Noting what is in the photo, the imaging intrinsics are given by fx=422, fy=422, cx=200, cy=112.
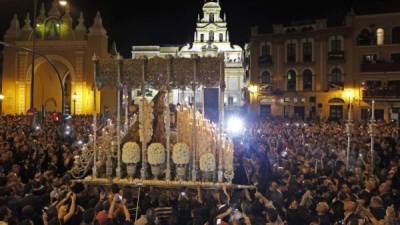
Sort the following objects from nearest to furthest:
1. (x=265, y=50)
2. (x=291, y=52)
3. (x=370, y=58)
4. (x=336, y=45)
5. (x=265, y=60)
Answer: (x=370, y=58) → (x=336, y=45) → (x=291, y=52) → (x=265, y=60) → (x=265, y=50)

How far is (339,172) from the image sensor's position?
37.3 feet

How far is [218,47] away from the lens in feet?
238

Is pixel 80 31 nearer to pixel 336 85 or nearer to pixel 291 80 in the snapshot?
pixel 291 80

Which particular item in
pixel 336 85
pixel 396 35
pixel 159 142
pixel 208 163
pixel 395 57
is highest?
pixel 396 35

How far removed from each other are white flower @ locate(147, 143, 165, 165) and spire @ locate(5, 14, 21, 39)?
111ft

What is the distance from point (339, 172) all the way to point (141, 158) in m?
5.60

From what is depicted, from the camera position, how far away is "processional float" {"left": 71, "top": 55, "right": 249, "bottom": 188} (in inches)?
468

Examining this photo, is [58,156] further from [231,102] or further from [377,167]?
[231,102]

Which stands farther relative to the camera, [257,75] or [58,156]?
[257,75]

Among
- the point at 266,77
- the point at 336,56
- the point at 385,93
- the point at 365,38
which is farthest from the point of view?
the point at 266,77

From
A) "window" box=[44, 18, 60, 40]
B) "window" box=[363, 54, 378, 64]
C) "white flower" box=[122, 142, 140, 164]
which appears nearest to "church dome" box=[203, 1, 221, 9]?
"window" box=[363, 54, 378, 64]

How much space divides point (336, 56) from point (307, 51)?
3.26m

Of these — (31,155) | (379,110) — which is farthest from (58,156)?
(379,110)

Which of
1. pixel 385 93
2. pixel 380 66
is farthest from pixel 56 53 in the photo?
pixel 385 93
